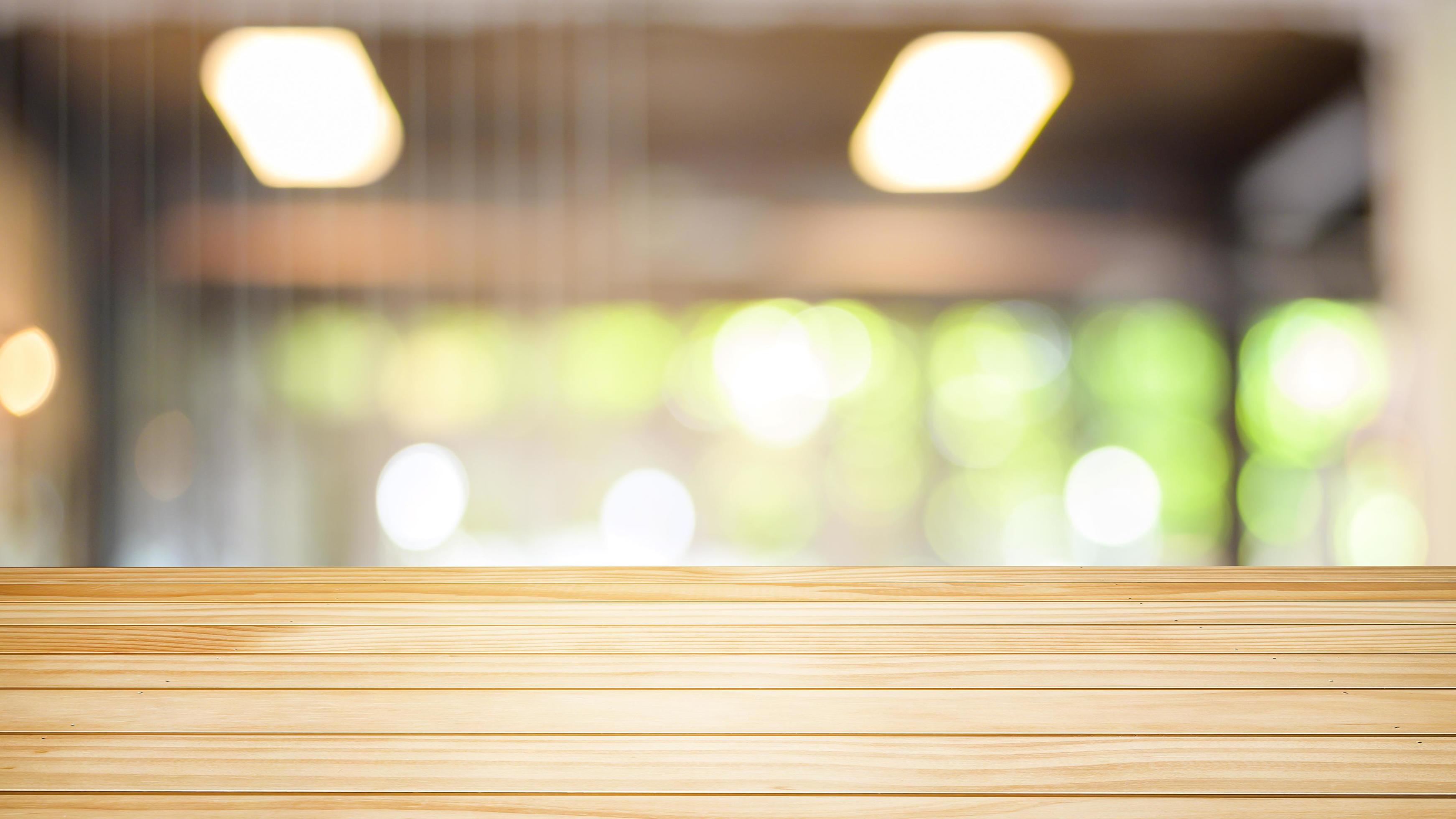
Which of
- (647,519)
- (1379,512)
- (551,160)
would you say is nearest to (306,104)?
(551,160)

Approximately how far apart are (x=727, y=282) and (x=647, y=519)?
2.57 feet

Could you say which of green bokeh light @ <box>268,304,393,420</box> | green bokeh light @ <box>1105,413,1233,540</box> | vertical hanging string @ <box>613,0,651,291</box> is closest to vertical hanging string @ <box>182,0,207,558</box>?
green bokeh light @ <box>268,304,393,420</box>

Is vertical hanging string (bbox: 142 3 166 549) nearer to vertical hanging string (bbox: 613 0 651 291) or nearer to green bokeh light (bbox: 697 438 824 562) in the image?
vertical hanging string (bbox: 613 0 651 291)

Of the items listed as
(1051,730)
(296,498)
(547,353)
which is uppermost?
(547,353)

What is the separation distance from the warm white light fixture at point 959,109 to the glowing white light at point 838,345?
462mm

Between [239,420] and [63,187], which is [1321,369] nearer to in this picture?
[239,420]

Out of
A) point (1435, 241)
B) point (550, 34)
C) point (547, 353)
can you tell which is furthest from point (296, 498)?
point (1435, 241)

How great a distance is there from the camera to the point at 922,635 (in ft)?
3.81

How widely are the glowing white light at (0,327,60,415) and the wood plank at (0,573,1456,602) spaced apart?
1.77 metres

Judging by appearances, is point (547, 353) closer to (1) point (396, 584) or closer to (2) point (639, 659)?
(1) point (396, 584)

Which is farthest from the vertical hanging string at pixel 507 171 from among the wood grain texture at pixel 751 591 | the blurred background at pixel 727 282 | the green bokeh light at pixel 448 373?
the wood grain texture at pixel 751 591

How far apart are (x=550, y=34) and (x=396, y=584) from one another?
1975mm

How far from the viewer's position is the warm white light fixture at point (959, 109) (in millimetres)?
2951

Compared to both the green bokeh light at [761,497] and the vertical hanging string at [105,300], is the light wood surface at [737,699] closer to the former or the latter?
the green bokeh light at [761,497]
